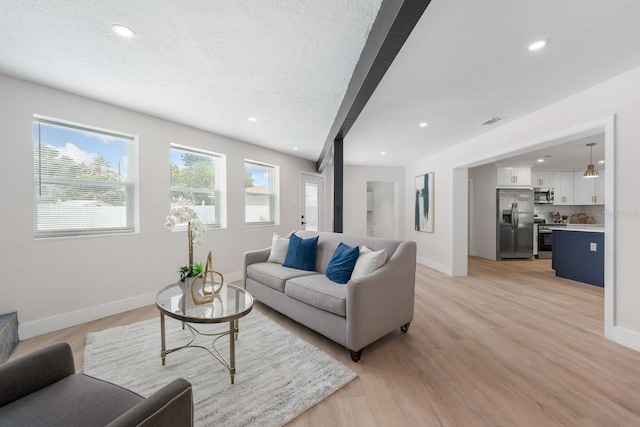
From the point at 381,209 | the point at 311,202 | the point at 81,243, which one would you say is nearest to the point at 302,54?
the point at 81,243

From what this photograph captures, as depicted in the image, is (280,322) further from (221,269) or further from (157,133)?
(157,133)

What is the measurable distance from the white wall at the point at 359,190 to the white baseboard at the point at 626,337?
439cm

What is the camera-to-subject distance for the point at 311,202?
6.04 meters

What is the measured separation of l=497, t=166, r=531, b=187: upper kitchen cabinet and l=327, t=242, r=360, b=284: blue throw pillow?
562cm

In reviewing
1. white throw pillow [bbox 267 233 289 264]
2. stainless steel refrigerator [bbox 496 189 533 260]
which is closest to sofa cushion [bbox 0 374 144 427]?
white throw pillow [bbox 267 233 289 264]

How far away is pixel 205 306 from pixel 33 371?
91cm

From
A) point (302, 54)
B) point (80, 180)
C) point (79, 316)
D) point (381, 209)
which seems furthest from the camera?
point (381, 209)

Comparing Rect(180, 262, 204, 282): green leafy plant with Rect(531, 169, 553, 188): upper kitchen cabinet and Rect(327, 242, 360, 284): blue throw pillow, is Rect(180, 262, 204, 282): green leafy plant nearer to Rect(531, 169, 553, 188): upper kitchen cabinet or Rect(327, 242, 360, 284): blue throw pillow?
Rect(327, 242, 360, 284): blue throw pillow

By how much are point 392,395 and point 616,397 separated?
1406 millimetres

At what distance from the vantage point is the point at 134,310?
117 inches

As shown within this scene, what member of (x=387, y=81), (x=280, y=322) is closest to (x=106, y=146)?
(x=280, y=322)

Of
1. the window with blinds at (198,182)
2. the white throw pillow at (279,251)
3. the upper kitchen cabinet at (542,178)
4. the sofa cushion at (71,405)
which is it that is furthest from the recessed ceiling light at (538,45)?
the upper kitchen cabinet at (542,178)

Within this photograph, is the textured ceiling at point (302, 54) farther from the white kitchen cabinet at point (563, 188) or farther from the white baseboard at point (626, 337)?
the white kitchen cabinet at point (563, 188)

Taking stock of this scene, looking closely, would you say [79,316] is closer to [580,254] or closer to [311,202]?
[311,202]
